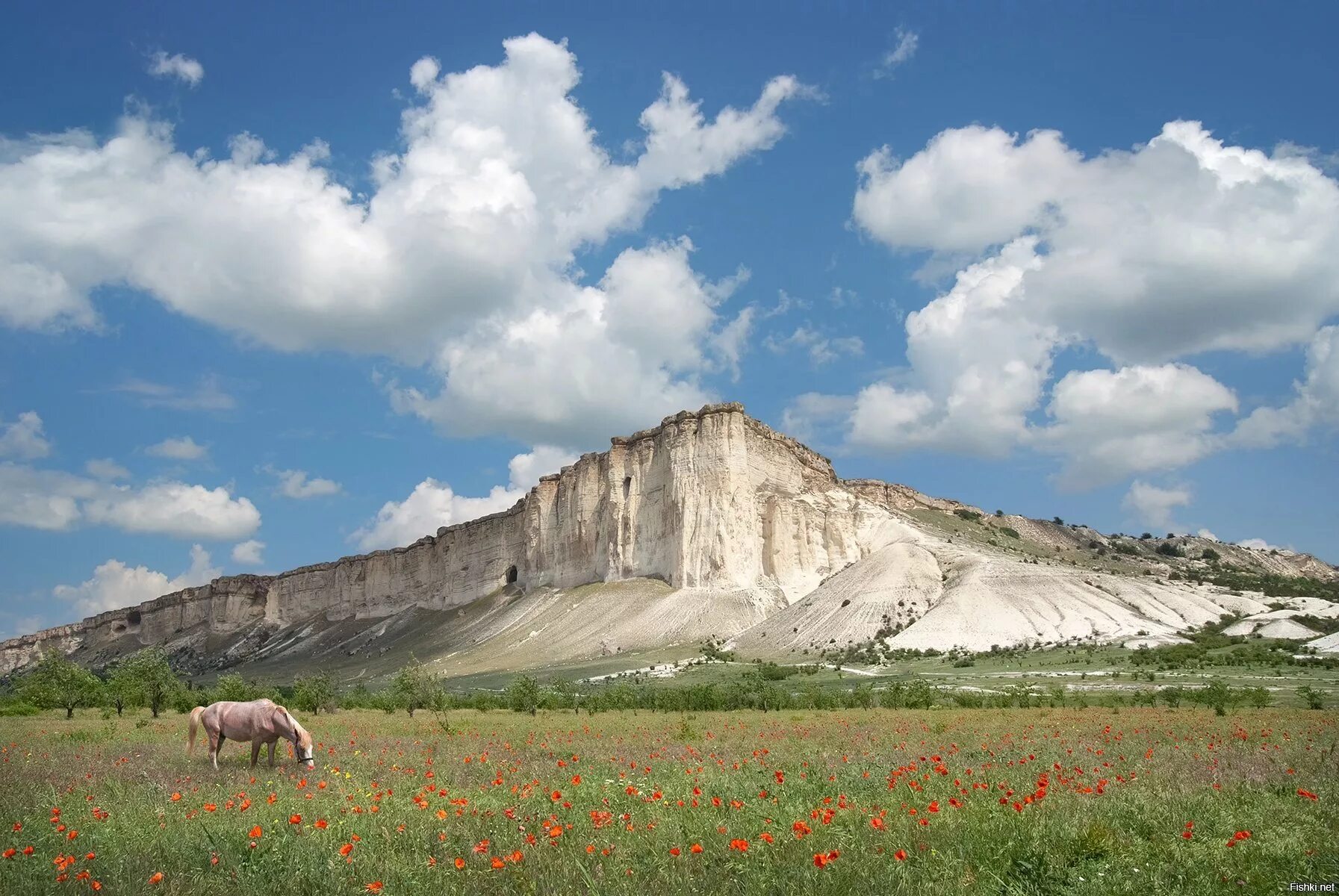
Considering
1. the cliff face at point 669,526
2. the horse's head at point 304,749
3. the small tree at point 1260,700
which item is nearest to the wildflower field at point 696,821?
the horse's head at point 304,749

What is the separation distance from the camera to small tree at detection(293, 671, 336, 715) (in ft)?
109

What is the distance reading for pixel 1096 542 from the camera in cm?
15000

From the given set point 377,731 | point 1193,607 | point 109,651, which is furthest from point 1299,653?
point 109,651

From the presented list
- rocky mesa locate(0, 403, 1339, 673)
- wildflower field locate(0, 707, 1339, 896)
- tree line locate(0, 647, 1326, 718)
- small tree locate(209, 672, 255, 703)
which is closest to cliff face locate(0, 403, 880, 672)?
rocky mesa locate(0, 403, 1339, 673)

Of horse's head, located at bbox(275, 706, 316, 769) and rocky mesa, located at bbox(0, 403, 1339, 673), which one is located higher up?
rocky mesa, located at bbox(0, 403, 1339, 673)

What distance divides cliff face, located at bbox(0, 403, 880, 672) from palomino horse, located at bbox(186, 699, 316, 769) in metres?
73.7

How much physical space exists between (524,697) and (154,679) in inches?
521

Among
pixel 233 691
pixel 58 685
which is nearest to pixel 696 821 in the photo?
pixel 58 685

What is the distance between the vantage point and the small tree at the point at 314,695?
33.1 metres

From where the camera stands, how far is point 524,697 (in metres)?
32.5

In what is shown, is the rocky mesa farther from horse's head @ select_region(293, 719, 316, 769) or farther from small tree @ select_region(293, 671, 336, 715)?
horse's head @ select_region(293, 719, 316, 769)

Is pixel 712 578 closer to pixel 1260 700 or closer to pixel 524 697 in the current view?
pixel 524 697

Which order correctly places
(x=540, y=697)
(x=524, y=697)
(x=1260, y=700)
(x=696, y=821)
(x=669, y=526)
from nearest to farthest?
(x=696, y=821) < (x=1260, y=700) < (x=524, y=697) < (x=540, y=697) < (x=669, y=526)

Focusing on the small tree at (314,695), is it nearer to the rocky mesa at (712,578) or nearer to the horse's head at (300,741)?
the horse's head at (300,741)
